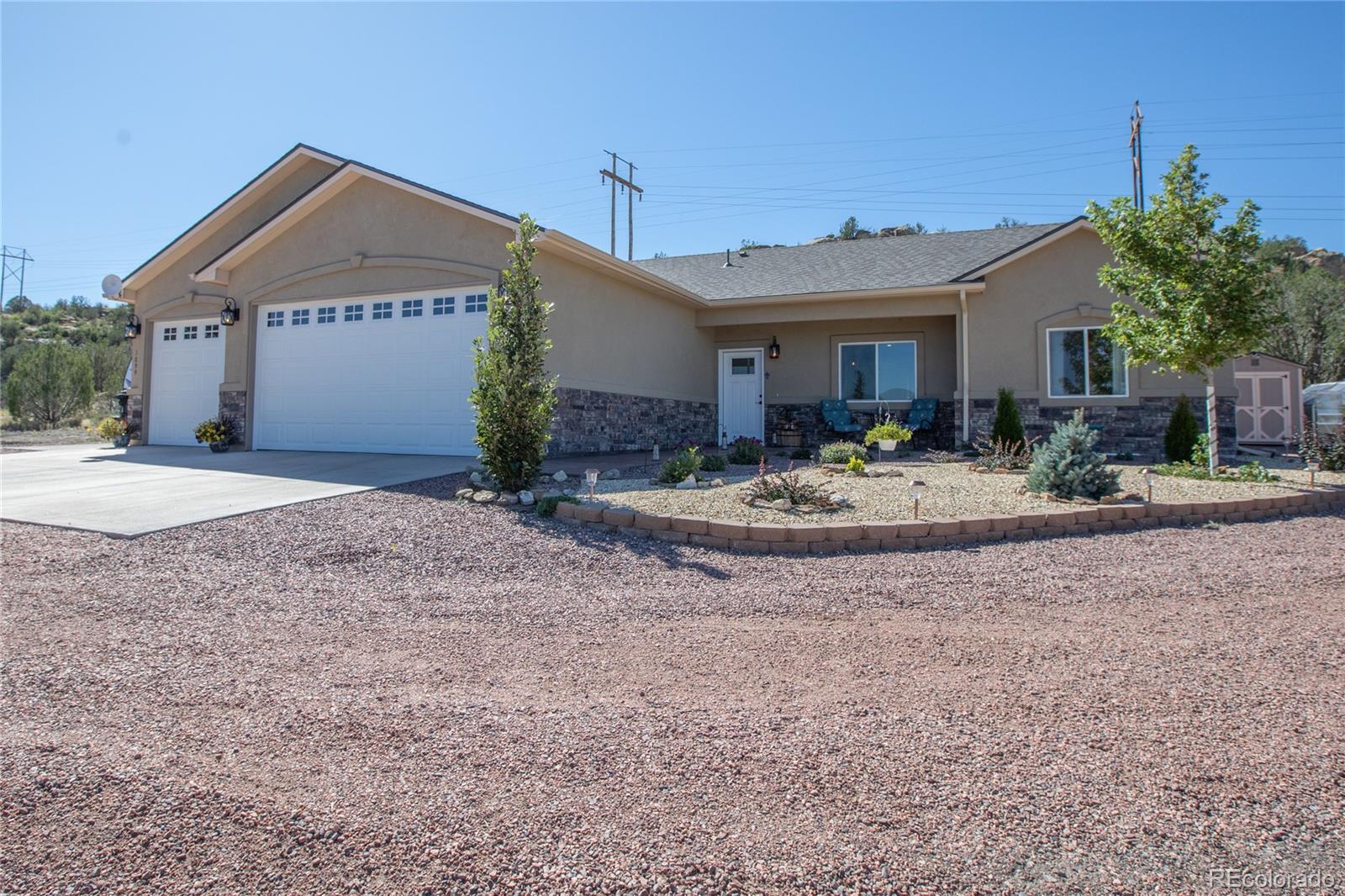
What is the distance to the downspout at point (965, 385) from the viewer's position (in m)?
12.8

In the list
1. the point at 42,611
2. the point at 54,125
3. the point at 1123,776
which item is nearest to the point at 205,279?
the point at 54,125

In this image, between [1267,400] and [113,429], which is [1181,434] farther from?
[113,429]

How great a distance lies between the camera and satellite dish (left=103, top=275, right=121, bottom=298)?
47.5ft

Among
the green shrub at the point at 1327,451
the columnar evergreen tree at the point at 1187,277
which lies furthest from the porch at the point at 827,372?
the green shrub at the point at 1327,451

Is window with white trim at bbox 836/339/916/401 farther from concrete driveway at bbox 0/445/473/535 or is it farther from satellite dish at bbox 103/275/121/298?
satellite dish at bbox 103/275/121/298

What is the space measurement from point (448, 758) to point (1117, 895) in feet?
6.58

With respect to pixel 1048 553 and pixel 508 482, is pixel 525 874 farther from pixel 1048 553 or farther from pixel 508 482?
pixel 508 482

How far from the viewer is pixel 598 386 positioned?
11859mm

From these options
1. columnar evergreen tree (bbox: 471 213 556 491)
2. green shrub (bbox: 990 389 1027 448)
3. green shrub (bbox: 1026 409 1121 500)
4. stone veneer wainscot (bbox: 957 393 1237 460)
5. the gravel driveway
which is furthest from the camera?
A: stone veneer wainscot (bbox: 957 393 1237 460)

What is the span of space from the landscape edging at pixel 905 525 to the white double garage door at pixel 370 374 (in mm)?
4928

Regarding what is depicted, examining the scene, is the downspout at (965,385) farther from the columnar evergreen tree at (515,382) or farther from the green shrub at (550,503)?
the green shrub at (550,503)

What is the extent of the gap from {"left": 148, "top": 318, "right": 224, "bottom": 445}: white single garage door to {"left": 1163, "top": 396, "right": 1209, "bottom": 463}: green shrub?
16.2 m

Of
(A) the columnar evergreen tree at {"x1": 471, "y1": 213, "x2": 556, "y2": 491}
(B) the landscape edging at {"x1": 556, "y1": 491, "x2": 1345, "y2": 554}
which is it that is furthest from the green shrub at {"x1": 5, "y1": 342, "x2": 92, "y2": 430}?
(B) the landscape edging at {"x1": 556, "y1": 491, "x2": 1345, "y2": 554}

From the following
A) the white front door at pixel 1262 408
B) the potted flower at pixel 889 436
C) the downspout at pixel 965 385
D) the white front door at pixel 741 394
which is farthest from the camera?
the white front door at pixel 1262 408
